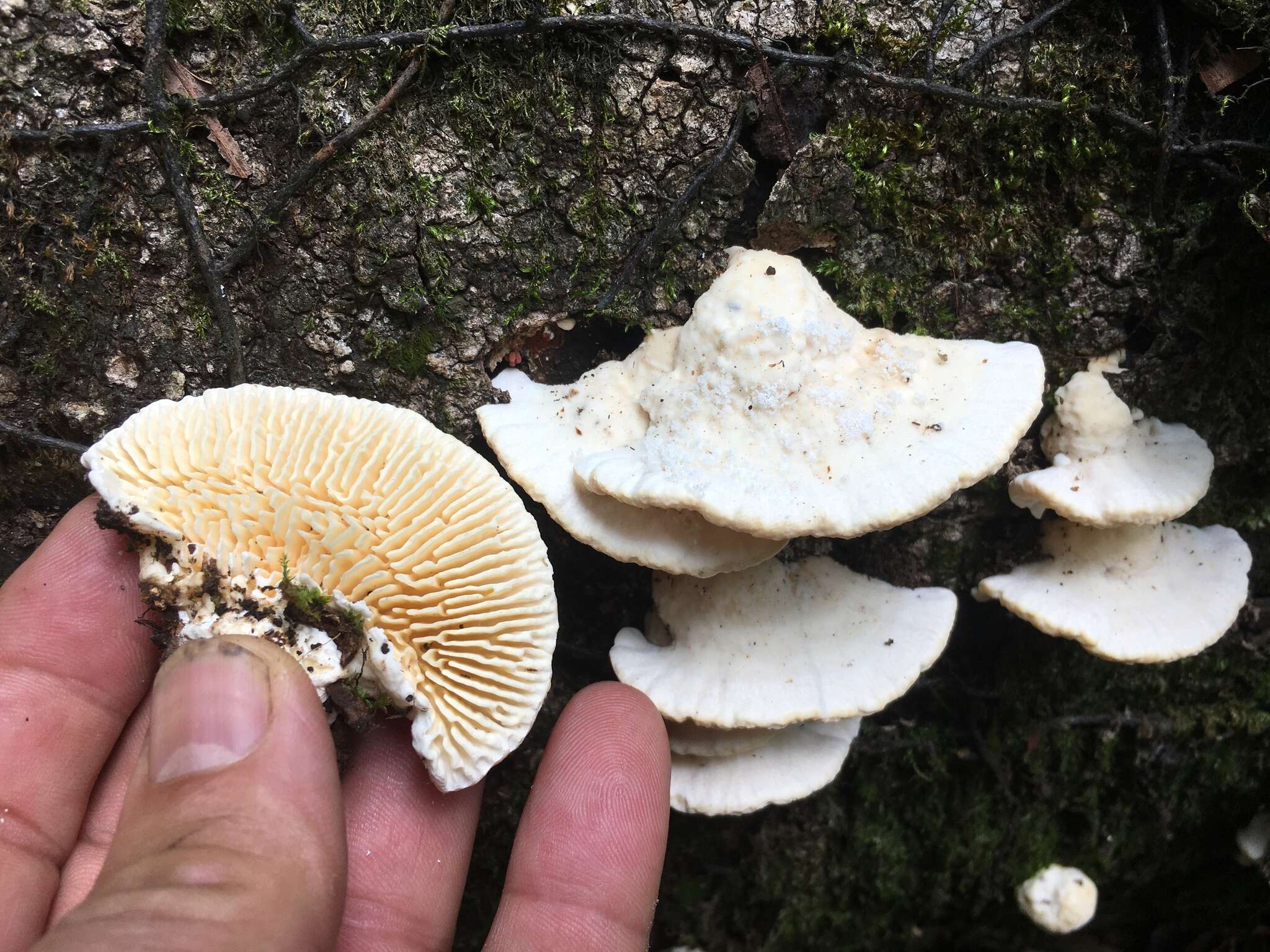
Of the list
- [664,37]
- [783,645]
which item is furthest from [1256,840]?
[664,37]

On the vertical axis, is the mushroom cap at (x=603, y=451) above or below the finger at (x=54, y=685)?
above

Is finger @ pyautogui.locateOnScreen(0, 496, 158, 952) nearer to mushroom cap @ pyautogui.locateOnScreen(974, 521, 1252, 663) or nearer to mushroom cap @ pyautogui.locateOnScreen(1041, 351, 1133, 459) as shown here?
mushroom cap @ pyautogui.locateOnScreen(974, 521, 1252, 663)

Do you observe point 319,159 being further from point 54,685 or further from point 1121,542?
point 1121,542

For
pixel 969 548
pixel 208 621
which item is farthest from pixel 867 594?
pixel 208 621

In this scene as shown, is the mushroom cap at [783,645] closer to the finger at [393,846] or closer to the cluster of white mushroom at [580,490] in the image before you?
the cluster of white mushroom at [580,490]

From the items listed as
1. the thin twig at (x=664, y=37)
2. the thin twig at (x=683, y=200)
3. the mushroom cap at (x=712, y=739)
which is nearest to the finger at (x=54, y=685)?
the thin twig at (x=664, y=37)

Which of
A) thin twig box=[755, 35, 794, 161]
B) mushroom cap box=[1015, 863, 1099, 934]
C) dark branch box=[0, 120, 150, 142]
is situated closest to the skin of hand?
dark branch box=[0, 120, 150, 142]

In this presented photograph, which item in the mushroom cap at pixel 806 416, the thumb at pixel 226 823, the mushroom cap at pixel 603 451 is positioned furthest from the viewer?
the mushroom cap at pixel 603 451

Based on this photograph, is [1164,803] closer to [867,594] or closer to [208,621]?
[867,594]
